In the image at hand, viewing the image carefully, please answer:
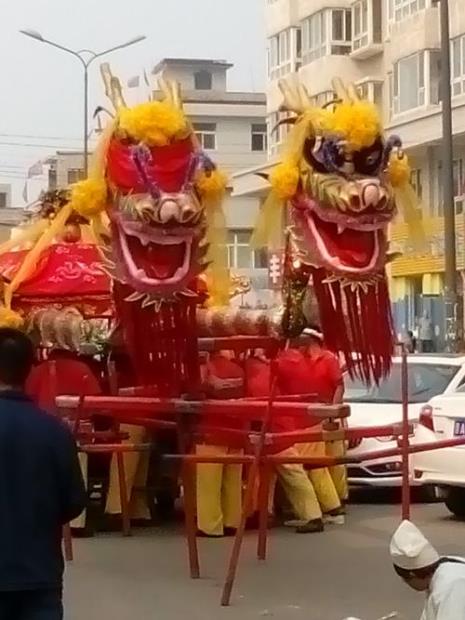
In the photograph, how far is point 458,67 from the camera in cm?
4225

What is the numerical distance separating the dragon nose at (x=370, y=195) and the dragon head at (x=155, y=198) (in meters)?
0.99

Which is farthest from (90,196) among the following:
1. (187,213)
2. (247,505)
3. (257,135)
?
(257,135)

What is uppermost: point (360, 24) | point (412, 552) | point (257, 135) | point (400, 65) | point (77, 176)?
point (360, 24)

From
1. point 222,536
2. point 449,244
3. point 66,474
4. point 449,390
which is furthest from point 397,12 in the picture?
point 66,474

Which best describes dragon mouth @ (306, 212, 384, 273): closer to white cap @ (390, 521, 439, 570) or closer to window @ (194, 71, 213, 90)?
white cap @ (390, 521, 439, 570)

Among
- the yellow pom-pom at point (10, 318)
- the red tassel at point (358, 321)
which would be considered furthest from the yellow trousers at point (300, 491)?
the red tassel at point (358, 321)

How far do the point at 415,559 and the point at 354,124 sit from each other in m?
4.57

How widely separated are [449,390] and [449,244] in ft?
40.1

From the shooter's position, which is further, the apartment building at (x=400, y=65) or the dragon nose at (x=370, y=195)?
the apartment building at (x=400, y=65)

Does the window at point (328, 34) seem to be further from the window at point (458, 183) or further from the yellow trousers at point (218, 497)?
the yellow trousers at point (218, 497)

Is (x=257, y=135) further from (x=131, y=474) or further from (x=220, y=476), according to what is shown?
(x=220, y=476)

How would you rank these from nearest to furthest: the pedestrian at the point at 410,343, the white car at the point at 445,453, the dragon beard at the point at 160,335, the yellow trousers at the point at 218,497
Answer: the dragon beard at the point at 160,335 → the yellow trousers at the point at 218,497 → the white car at the point at 445,453 → the pedestrian at the point at 410,343

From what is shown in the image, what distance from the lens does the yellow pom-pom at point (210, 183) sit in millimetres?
10555

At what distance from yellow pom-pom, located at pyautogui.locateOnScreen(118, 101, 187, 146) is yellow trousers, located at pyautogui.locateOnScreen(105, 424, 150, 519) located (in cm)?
409
